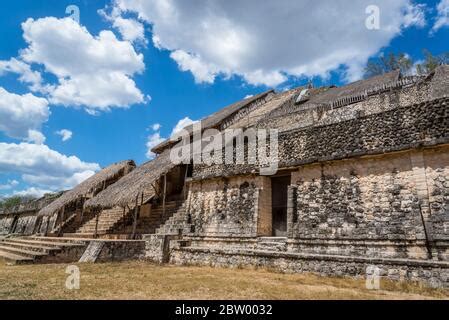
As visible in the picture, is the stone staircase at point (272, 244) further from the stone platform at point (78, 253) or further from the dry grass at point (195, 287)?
the stone platform at point (78, 253)

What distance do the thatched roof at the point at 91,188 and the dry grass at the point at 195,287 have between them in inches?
373

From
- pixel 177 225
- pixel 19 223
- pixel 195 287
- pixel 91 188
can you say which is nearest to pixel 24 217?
pixel 19 223

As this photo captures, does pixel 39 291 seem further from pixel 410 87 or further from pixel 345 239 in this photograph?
pixel 410 87

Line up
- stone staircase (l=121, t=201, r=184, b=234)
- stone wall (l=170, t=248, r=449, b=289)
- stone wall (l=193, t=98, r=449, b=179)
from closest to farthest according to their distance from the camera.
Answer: stone wall (l=170, t=248, r=449, b=289)
stone wall (l=193, t=98, r=449, b=179)
stone staircase (l=121, t=201, r=184, b=234)

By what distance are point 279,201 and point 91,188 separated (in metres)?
12.0

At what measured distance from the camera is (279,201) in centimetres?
1120

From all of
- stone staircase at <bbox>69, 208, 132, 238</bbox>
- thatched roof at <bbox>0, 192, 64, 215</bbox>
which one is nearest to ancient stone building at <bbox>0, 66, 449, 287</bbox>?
stone staircase at <bbox>69, 208, 132, 238</bbox>

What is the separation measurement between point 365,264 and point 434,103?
171 inches

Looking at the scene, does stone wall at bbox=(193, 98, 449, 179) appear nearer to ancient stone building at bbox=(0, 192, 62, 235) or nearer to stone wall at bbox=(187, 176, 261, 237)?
stone wall at bbox=(187, 176, 261, 237)

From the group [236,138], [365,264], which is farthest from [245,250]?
[236,138]

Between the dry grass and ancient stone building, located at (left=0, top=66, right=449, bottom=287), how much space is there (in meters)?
0.58

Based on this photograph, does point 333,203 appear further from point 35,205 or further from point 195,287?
point 35,205

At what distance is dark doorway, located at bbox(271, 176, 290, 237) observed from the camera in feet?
36.2

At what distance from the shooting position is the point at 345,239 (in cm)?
827
